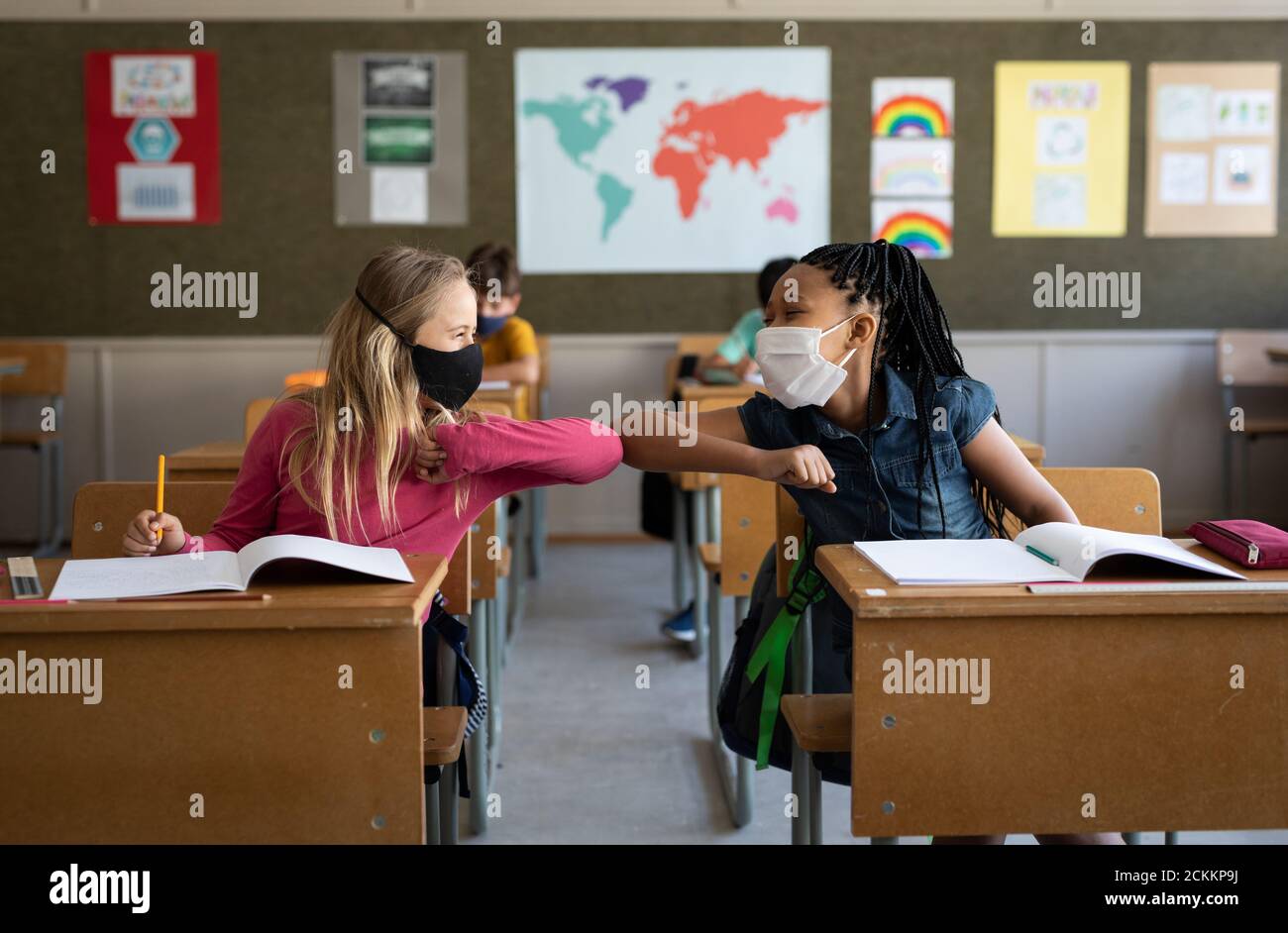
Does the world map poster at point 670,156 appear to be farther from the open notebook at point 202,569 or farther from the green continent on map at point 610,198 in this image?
the open notebook at point 202,569

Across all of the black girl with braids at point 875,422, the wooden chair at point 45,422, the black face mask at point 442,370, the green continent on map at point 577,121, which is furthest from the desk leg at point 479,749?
the wooden chair at point 45,422

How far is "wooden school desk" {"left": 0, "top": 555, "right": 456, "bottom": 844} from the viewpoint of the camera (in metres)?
1.31

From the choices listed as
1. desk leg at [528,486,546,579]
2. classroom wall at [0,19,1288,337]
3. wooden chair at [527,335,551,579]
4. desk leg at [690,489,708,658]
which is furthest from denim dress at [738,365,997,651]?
classroom wall at [0,19,1288,337]

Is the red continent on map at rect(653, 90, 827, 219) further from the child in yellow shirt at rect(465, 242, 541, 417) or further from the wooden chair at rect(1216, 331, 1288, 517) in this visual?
the wooden chair at rect(1216, 331, 1288, 517)

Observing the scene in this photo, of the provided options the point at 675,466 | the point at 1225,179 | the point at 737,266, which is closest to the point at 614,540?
the point at 737,266

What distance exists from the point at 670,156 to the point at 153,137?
2178 mm

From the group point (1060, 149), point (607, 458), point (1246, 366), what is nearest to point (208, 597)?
point (607, 458)

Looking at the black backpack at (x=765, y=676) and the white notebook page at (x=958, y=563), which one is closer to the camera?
the white notebook page at (x=958, y=563)

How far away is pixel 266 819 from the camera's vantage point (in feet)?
4.38

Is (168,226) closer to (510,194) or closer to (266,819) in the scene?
(510,194)

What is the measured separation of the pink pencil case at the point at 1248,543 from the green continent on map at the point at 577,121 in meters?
4.14

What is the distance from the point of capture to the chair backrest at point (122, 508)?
76.5 inches
